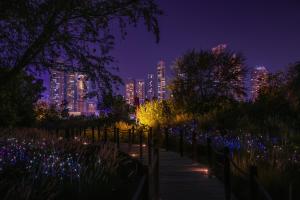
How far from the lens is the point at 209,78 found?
41188mm

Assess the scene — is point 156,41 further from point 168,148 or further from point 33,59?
point 168,148

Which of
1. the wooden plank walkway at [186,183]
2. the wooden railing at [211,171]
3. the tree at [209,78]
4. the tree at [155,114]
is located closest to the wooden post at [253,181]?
the wooden railing at [211,171]

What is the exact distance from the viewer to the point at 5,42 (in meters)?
10.9

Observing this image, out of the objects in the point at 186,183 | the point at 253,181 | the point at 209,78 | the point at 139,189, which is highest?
the point at 209,78

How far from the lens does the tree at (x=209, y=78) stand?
40750mm

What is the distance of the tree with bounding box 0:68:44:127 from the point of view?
1398 centimetres

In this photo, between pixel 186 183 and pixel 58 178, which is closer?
pixel 58 178

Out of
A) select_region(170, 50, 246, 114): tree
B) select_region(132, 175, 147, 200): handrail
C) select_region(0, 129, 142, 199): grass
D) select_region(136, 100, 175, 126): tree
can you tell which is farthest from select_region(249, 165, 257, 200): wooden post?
select_region(170, 50, 246, 114): tree

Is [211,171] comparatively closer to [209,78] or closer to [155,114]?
[155,114]

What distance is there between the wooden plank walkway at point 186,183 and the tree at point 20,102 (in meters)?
3.73

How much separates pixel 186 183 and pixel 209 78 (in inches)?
1119

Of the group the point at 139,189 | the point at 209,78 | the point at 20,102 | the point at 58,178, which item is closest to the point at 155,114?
the point at 209,78

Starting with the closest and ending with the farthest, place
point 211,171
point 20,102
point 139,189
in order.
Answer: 1. point 139,189
2. point 211,171
3. point 20,102

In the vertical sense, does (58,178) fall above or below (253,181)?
below
